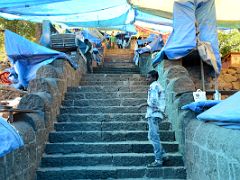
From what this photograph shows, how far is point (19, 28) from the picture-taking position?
1442cm

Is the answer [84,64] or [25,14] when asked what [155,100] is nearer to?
[25,14]

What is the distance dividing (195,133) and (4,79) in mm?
7317

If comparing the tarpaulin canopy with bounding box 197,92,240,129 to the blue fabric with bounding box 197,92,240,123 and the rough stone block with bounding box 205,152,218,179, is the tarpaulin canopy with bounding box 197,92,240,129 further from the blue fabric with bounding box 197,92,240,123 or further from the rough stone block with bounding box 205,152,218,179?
the rough stone block with bounding box 205,152,218,179

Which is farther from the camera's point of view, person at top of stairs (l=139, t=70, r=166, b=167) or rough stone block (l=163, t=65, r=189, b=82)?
rough stone block (l=163, t=65, r=189, b=82)

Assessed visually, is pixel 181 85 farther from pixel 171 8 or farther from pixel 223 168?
pixel 223 168

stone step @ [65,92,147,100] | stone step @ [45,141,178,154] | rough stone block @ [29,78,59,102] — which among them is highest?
rough stone block @ [29,78,59,102]

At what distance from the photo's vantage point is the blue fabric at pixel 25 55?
30.3 ft

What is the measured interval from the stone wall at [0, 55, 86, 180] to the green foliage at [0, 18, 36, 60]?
5.78m

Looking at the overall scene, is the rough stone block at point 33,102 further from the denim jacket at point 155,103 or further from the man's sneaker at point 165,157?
the man's sneaker at point 165,157

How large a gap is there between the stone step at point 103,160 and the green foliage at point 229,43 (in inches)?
208

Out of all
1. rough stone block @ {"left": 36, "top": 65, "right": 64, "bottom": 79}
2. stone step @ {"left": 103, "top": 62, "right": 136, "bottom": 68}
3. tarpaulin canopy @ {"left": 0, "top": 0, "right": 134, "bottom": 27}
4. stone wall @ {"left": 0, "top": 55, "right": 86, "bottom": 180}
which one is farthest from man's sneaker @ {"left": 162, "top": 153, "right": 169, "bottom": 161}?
stone step @ {"left": 103, "top": 62, "right": 136, "bottom": 68}

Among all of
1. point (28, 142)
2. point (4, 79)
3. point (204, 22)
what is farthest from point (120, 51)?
point (28, 142)

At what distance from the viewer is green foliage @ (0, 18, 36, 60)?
13984mm

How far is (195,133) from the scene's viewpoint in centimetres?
517
